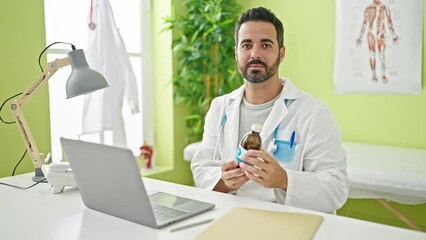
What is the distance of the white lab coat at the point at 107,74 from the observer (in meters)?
2.87

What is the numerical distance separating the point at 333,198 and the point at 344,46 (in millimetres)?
1789

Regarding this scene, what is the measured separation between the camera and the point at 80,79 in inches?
64.8

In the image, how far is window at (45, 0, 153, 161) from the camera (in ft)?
9.23

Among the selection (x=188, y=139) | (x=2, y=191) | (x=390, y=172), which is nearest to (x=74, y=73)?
(x=2, y=191)

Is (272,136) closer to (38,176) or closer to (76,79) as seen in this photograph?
(76,79)

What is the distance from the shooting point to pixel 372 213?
308 cm

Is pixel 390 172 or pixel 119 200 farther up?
pixel 119 200

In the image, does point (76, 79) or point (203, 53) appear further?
point (203, 53)

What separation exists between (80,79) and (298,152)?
0.89m

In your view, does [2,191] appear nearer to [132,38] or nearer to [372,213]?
[132,38]

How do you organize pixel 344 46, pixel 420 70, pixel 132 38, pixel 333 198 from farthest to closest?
pixel 132 38 < pixel 344 46 < pixel 420 70 < pixel 333 198

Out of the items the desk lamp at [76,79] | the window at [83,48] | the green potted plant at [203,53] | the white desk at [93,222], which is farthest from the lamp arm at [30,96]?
the green potted plant at [203,53]

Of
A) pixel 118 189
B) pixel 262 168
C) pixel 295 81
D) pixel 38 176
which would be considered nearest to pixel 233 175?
pixel 262 168

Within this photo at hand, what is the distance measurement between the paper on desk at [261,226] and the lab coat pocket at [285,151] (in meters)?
0.47
